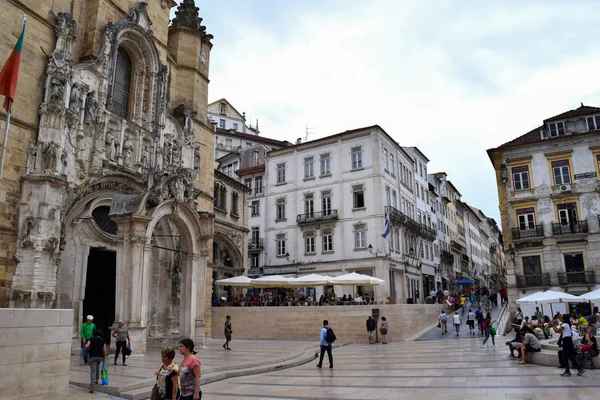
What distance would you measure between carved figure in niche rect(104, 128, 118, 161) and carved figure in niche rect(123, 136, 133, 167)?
56 centimetres

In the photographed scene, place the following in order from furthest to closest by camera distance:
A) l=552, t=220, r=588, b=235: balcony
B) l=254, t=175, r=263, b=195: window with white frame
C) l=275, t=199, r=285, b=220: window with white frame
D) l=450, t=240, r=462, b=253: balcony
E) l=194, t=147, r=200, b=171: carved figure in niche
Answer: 1. l=450, t=240, r=462, b=253: balcony
2. l=254, t=175, r=263, b=195: window with white frame
3. l=275, t=199, r=285, b=220: window with white frame
4. l=552, t=220, r=588, b=235: balcony
5. l=194, t=147, r=200, b=171: carved figure in niche

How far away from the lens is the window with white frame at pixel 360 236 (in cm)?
3916

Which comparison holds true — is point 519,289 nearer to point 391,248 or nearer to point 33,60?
point 391,248

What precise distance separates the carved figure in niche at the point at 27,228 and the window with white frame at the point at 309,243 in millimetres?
28504

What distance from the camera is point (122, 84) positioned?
21.1m

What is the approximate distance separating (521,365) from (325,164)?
2933 cm

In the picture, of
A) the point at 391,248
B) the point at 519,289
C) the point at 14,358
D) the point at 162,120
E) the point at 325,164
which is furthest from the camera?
the point at 325,164

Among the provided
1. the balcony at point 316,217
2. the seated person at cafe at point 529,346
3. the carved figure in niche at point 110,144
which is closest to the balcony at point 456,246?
the balcony at point 316,217

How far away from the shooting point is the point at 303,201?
4328 cm

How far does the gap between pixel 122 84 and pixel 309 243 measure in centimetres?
2430

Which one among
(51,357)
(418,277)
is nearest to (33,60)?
(51,357)

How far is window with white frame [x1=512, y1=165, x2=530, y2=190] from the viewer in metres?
36.7

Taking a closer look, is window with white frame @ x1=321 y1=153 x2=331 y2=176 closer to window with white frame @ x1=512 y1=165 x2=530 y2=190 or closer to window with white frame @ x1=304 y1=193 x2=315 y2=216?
window with white frame @ x1=304 y1=193 x2=315 y2=216

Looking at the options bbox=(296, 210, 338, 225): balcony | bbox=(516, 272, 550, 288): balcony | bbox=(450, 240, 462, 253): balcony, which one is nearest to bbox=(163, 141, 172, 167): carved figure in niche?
bbox=(296, 210, 338, 225): balcony
